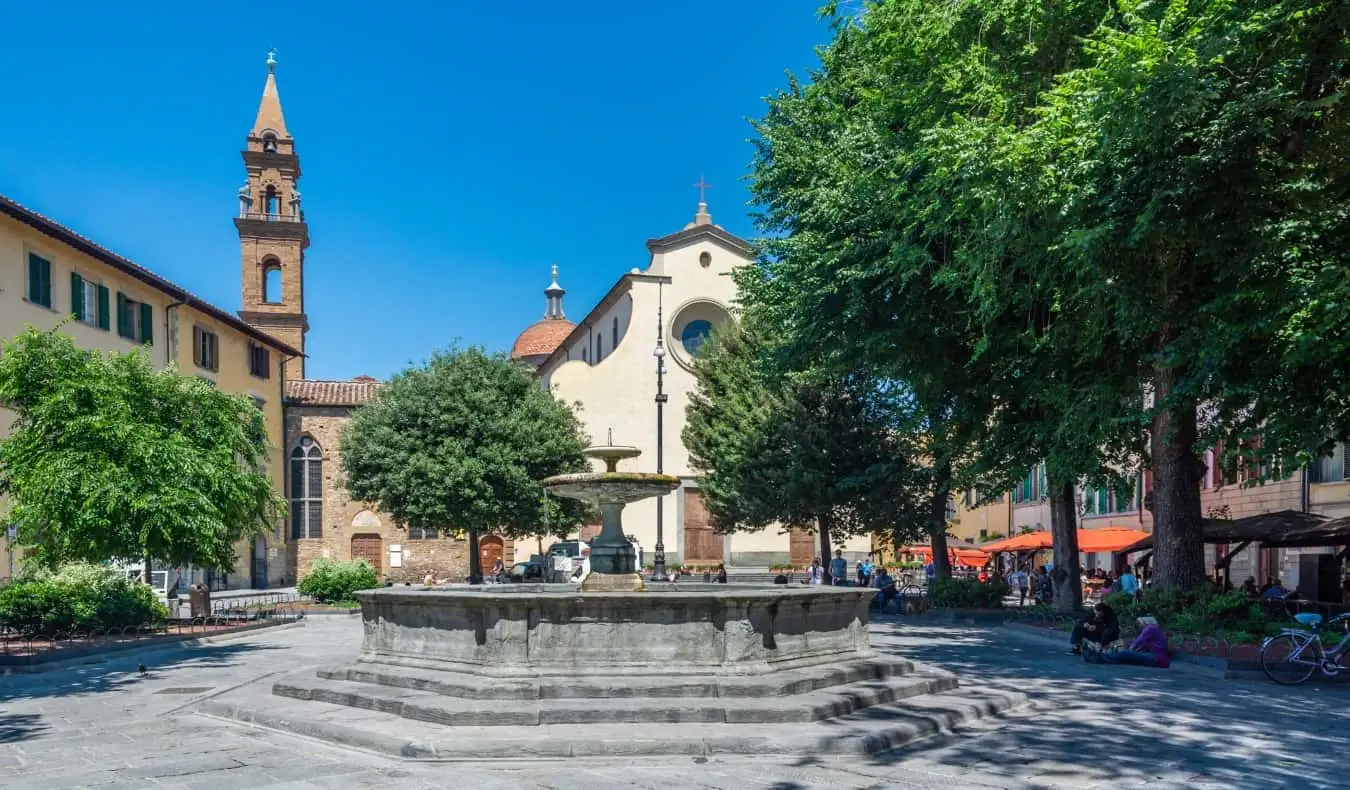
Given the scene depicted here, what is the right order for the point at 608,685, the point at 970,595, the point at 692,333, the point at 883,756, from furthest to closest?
the point at 692,333 < the point at 970,595 < the point at 608,685 < the point at 883,756

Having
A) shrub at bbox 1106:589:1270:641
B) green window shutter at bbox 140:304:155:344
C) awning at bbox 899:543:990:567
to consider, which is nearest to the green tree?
green window shutter at bbox 140:304:155:344

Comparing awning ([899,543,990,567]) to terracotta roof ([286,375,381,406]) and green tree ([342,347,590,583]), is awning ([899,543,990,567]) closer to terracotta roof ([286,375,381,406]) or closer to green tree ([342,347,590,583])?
green tree ([342,347,590,583])

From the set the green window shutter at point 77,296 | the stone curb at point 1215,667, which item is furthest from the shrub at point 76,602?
the stone curb at point 1215,667

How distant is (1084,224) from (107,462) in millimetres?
16125

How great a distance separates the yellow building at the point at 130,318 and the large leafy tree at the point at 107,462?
1608mm

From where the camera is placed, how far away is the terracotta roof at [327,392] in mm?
44406

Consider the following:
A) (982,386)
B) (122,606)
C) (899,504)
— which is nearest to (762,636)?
(982,386)

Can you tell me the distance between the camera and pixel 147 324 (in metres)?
32.1

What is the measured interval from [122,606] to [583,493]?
1120cm

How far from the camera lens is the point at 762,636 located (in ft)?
35.4

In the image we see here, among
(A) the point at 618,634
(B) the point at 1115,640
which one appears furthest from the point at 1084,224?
(A) the point at 618,634

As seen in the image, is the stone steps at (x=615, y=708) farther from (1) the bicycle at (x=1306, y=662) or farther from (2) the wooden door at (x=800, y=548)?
(2) the wooden door at (x=800, y=548)

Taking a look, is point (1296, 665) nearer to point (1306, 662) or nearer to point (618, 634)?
point (1306, 662)

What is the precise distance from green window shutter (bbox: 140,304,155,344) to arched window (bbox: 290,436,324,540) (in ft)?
41.2
